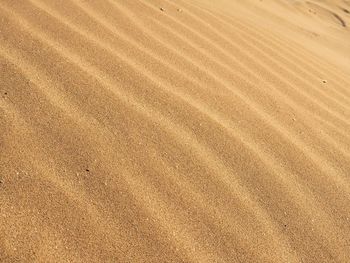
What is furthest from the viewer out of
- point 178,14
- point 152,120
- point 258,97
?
point 178,14

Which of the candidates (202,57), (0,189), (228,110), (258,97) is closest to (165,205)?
(0,189)

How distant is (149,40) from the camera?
305 centimetres

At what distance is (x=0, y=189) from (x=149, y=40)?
156 centimetres

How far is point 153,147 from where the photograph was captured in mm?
2182

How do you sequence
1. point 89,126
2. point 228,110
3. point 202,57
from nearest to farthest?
point 89,126 < point 228,110 < point 202,57

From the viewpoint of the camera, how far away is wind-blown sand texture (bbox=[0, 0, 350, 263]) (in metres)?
1.74

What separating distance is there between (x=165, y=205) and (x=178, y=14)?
203cm

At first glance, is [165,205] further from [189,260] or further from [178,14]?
[178,14]

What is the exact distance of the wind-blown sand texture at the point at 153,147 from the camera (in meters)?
1.74

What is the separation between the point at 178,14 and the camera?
12.0 ft

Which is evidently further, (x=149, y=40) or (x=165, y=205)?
(x=149, y=40)

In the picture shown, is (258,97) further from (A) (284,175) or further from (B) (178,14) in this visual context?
(B) (178,14)

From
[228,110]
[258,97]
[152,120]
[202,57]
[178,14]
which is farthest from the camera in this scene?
[178,14]

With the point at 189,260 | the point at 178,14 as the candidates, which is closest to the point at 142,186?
the point at 189,260
